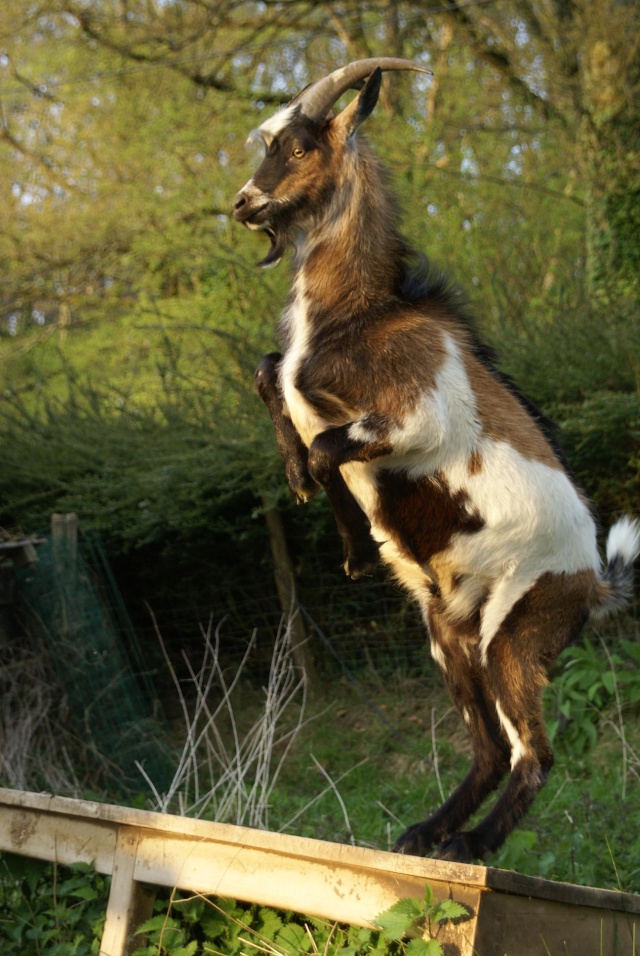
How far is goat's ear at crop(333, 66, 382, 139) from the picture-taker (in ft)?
8.93

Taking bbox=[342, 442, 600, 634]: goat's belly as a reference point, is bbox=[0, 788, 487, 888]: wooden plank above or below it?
below

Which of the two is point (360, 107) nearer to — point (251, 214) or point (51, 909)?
point (251, 214)

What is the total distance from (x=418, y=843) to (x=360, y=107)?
2.01m

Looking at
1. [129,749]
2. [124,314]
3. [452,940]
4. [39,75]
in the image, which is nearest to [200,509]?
[129,749]

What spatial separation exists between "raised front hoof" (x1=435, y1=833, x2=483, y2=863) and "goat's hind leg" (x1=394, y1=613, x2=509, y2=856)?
17cm

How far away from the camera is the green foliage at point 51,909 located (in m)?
3.18

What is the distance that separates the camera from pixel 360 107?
2744 mm

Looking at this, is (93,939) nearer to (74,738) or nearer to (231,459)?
(74,738)

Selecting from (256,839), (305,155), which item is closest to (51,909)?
(256,839)

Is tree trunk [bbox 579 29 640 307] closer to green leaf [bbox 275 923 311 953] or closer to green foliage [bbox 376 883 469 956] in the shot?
green leaf [bbox 275 923 311 953]

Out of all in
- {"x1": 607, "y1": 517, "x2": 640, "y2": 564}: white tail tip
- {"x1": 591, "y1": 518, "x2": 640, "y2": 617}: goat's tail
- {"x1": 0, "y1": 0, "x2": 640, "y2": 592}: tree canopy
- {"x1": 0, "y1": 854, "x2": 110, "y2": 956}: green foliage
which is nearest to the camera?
{"x1": 591, "y1": 518, "x2": 640, "y2": 617}: goat's tail

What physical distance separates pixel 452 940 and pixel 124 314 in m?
11.6

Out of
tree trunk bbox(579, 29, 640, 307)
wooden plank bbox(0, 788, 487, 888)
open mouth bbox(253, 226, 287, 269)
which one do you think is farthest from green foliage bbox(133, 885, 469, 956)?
tree trunk bbox(579, 29, 640, 307)

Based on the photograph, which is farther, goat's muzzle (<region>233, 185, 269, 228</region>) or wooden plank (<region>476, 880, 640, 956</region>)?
goat's muzzle (<region>233, 185, 269, 228</region>)
